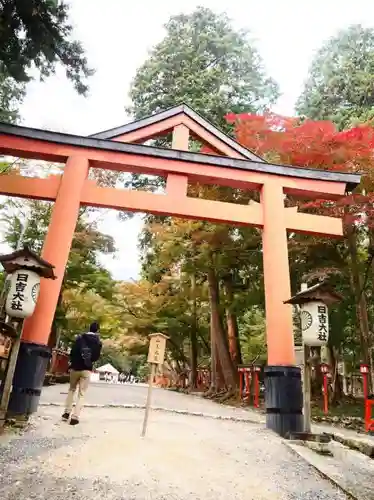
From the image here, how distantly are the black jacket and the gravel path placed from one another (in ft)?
2.93

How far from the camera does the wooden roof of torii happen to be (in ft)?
29.9

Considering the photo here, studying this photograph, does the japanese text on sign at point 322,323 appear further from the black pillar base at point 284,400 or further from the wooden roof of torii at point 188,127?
→ the wooden roof of torii at point 188,127

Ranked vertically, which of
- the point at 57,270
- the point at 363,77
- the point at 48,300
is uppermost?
the point at 363,77

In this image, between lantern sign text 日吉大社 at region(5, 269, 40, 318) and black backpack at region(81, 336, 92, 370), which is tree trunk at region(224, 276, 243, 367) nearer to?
black backpack at region(81, 336, 92, 370)

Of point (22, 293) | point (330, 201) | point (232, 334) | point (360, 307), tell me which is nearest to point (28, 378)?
point (22, 293)

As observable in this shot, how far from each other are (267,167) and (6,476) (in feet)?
24.0

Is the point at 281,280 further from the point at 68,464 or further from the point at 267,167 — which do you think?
the point at 68,464

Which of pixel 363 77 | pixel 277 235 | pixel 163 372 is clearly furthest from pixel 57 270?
pixel 163 372

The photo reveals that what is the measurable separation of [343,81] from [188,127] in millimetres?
11357

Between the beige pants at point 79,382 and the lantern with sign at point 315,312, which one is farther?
the lantern with sign at point 315,312

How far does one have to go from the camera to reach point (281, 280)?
786 centimetres

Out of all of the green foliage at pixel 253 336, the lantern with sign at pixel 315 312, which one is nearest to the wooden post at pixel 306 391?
the lantern with sign at pixel 315 312

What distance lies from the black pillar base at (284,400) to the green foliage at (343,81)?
36.2 ft

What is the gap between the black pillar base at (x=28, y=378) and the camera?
6.32 meters
